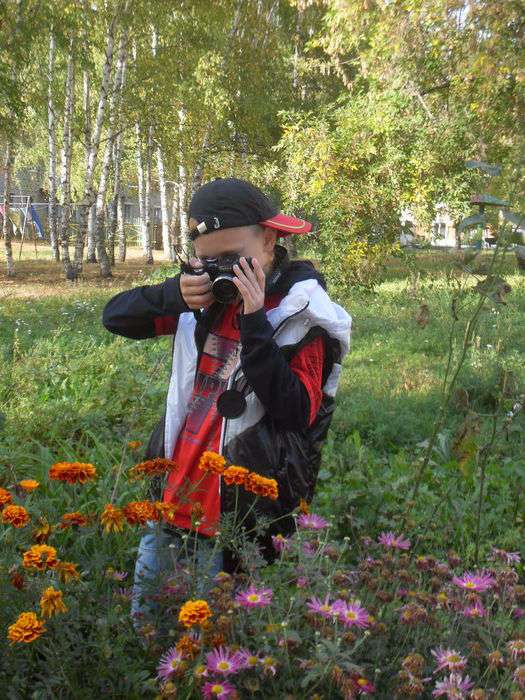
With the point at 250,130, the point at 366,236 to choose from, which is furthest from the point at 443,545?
the point at 250,130

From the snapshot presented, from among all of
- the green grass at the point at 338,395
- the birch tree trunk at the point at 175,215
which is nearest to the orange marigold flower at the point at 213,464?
the green grass at the point at 338,395

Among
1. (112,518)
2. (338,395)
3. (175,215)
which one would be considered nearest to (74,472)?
(112,518)

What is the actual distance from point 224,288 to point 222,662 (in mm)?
884

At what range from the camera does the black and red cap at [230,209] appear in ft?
6.46

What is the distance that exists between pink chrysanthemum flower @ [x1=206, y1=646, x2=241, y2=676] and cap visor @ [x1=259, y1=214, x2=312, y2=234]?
3.52 ft

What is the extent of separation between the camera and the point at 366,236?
13.7m

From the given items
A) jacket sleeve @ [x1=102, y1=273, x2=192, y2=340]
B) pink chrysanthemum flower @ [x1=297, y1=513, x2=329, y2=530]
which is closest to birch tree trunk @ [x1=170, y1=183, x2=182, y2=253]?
jacket sleeve @ [x1=102, y1=273, x2=192, y2=340]

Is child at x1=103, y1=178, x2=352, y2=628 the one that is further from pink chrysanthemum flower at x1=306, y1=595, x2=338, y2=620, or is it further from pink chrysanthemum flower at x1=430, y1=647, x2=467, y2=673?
pink chrysanthemum flower at x1=430, y1=647, x2=467, y2=673

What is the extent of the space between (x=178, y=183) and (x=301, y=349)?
73.8 feet

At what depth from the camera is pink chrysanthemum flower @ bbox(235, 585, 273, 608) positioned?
1472 millimetres

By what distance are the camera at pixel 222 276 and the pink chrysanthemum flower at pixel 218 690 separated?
0.91m

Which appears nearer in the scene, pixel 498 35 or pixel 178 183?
pixel 498 35

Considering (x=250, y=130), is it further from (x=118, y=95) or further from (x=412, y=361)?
(x=412, y=361)

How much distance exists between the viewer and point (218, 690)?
1.29 m
